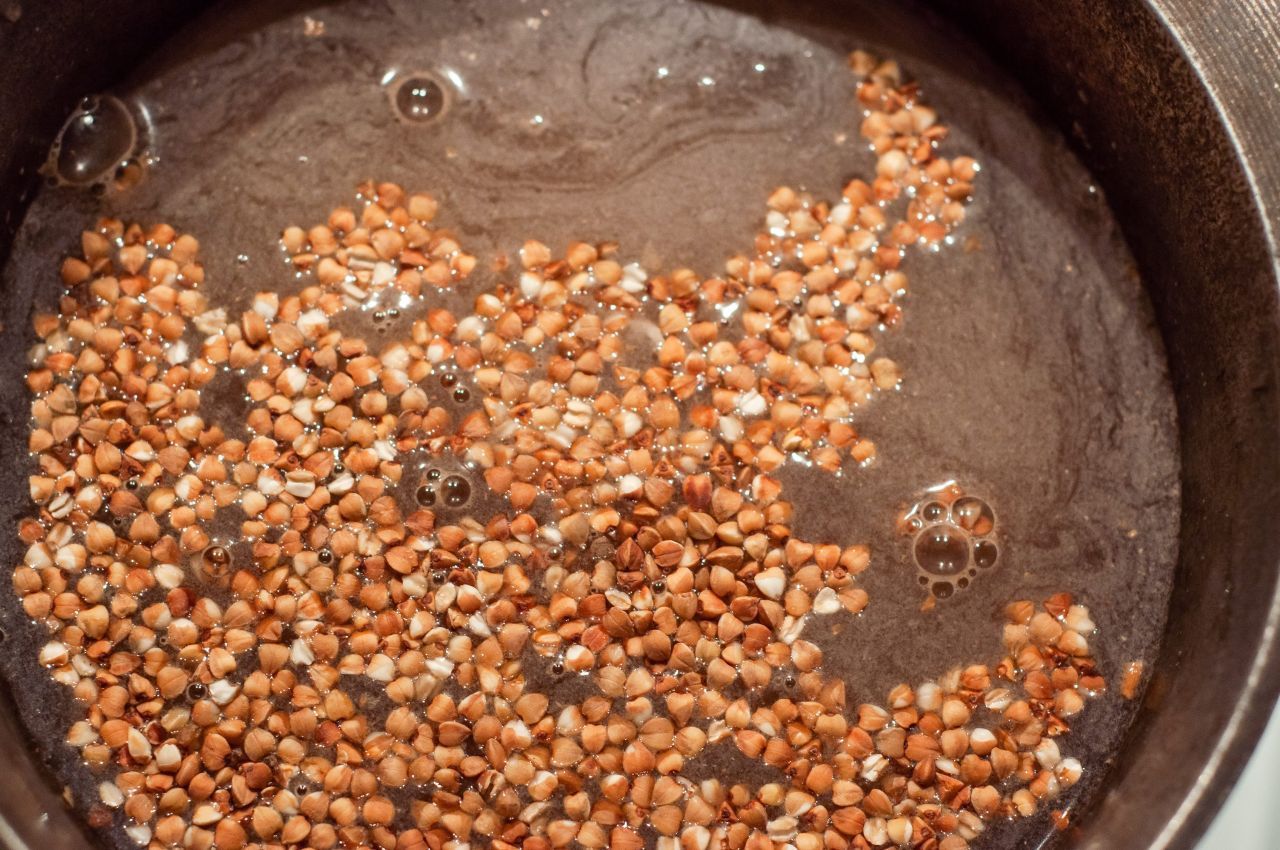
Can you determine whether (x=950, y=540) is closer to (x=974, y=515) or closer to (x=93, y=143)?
(x=974, y=515)

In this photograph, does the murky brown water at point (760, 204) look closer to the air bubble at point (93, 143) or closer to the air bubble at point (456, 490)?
the air bubble at point (93, 143)

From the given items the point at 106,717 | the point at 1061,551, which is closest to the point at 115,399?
the point at 106,717

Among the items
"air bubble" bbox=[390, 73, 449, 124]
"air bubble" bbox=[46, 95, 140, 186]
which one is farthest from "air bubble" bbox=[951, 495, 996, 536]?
"air bubble" bbox=[46, 95, 140, 186]

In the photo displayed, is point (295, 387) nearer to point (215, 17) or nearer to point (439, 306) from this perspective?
point (439, 306)

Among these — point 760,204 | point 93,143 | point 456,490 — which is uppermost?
point 760,204

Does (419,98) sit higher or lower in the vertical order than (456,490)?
higher

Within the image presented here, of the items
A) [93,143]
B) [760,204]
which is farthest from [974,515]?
→ [93,143]
